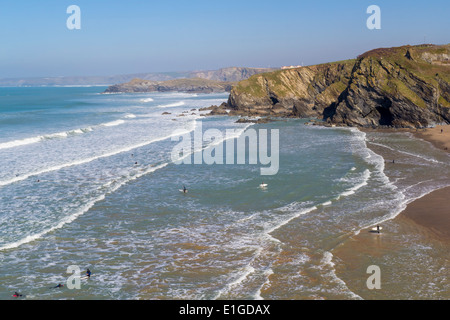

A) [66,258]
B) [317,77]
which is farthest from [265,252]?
[317,77]

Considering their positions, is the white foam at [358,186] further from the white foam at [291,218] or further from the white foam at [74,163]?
the white foam at [74,163]

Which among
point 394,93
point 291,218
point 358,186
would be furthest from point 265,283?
point 394,93

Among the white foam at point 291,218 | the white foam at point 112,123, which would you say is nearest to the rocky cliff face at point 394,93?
the white foam at point 112,123

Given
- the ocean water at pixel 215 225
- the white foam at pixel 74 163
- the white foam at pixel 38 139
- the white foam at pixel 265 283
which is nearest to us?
the white foam at pixel 265 283

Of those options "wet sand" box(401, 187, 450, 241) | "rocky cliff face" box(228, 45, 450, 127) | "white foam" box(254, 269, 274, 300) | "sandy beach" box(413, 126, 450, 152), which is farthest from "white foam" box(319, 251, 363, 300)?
"rocky cliff face" box(228, 45, 450, 127)

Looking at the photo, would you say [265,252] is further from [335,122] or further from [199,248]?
[335,122]

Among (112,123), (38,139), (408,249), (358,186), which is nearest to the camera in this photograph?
(408,249)

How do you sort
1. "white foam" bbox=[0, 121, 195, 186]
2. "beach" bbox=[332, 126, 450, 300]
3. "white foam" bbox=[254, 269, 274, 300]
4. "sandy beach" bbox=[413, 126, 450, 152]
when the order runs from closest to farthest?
1. "white foam" bbox=[254, 269, 274, 300]
2. "beach" bbox=[332, 126, 450, 300]
3. "white foam" bbox=[0, 121, 195, 186]
4. "sandy beach" bbox=[413, 126, 450, 152]

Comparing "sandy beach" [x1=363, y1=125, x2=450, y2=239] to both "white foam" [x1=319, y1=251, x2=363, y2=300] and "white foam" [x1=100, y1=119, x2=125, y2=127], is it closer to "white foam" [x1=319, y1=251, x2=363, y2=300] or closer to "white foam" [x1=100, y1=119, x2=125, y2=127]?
"white foam" [x1=319, y1=251, x2=363, y2=300]

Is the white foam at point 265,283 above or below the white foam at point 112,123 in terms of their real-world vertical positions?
below

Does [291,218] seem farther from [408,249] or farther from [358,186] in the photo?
[358,186]
